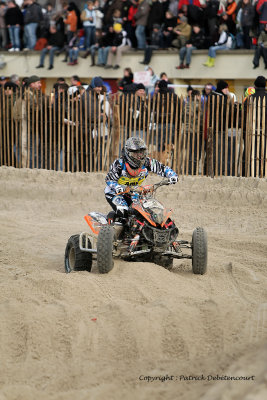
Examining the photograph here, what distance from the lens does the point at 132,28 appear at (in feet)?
73.6

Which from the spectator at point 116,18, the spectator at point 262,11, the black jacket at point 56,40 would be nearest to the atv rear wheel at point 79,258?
the spectator at point 262,11

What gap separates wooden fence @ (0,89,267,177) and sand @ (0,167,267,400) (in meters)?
4.18

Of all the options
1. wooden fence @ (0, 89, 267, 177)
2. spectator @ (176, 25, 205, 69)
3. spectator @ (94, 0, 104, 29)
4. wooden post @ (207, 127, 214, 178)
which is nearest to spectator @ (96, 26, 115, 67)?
spectator @ (94, 0, 104, 29)

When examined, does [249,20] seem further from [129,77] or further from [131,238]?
[131,238]

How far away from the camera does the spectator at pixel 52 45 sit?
2377 centimetres

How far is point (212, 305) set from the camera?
6785mm

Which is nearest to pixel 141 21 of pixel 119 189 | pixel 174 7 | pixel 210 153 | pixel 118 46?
pixel 174 7

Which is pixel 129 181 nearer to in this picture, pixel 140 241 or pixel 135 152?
pixel 135 152

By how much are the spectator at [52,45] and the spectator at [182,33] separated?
471 cm

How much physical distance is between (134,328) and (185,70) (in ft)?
53.7

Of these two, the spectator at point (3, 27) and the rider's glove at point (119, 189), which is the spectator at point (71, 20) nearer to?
the spectator at point (3, 27)

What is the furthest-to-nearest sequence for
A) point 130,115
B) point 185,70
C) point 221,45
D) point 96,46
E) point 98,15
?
point 96,46 → point 98,15 → point 185,70 → point 221,45 → point 130,115

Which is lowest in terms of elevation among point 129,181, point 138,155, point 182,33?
point 129,181

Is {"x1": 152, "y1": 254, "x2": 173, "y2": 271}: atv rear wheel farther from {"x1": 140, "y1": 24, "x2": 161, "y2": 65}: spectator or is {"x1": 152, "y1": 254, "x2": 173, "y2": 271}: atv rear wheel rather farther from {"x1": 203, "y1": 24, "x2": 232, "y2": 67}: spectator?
{"x1": 140, "y1": 24, "x2": 161, "y2": 65}: spectator
